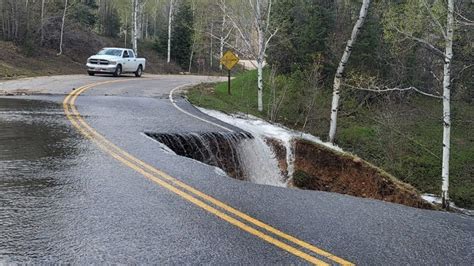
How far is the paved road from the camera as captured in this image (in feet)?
14.1

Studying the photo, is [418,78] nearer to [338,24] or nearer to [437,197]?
[338,24]

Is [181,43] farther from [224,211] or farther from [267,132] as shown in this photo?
[224,211]

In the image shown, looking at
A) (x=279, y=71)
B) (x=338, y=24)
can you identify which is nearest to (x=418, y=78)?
(x=338, y=24)

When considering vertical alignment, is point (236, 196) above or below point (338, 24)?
below

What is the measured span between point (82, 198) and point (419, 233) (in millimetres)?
3977

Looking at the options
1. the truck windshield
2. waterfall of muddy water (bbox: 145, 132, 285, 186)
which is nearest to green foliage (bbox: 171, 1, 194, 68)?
the truck windshield

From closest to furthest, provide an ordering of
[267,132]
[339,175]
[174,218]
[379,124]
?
1. [174,218]
2. [339,175]
3. [267,132]
4. [379,124]

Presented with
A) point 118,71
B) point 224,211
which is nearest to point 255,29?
point 118,71

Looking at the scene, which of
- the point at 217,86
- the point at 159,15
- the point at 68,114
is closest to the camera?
the point at 68,114

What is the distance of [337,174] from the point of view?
13.7 meters

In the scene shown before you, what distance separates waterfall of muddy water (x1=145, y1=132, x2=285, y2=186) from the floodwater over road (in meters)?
2.34

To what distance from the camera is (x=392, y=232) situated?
523cm

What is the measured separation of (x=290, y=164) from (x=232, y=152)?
2.28 metres

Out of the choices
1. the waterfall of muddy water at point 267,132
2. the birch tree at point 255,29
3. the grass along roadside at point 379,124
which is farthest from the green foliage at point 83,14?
the waterfall of muddy water at point 267,132
